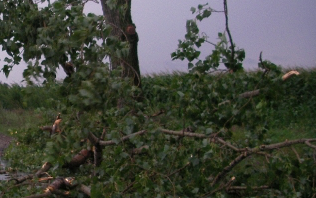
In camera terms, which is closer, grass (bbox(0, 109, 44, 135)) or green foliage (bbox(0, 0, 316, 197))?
green foliage (bbox(0, 0, 316, 197))

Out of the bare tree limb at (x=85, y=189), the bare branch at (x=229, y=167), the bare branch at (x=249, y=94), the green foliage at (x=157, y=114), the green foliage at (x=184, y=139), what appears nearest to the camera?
the green foliage at (x=157, y=114)

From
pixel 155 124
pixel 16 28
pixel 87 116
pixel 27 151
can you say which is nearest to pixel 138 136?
pixel 155 124

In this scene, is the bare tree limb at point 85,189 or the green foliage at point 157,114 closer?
the green foliage at point 157,114

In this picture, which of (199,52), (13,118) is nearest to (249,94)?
(199,52)

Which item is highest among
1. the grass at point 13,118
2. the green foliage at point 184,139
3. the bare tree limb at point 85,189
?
the grass at point 13,118

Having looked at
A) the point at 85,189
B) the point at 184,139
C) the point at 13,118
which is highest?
the point at 13,118

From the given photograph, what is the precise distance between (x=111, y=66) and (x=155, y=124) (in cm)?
57

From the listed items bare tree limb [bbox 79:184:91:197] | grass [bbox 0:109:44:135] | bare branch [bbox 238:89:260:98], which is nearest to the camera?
bare branch [bbox 238:89:260:98]

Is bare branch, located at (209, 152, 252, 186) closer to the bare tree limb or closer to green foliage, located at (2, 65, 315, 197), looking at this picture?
green foliage, located at (2, 65, 315, 197)

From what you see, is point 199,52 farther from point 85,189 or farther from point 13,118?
point 13,118

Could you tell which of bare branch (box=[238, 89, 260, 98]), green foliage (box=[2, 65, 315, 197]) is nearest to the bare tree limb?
green foliage (box=[2, 65, 315, 197])

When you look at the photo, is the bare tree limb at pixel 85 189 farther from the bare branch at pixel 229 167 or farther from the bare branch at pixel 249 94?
the bare branch at pixel 249 94

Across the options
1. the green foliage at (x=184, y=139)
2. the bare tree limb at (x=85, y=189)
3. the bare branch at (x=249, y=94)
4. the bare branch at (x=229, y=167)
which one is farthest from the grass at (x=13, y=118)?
the bare branch at (x=249, y=94)

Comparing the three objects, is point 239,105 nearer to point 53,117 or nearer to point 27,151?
point 53,117
